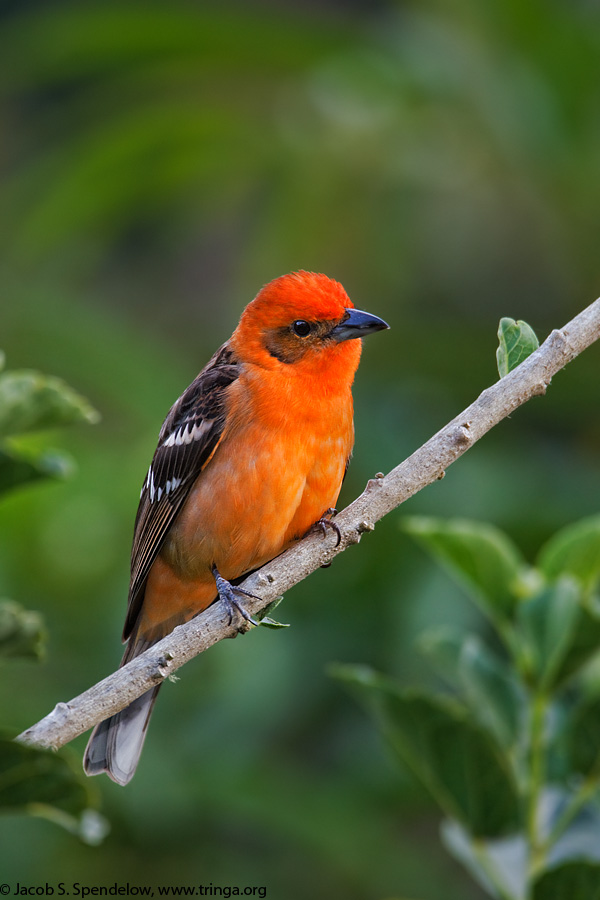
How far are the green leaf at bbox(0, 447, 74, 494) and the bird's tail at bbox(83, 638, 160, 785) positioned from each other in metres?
1.66

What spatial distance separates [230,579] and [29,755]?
2057mm

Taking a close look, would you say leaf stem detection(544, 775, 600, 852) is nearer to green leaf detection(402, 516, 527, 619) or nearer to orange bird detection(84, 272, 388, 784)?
green leaf detection(402, 516, 527, 619)

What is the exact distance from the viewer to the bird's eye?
428 centimetres

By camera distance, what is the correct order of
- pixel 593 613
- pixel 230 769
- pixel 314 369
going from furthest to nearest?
pixel 230 769, pixel 314 369, pixel 593 613

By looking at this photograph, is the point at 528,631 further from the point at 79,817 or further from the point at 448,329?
the point at 448,329

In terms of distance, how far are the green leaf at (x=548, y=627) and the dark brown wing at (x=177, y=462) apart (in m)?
1.60

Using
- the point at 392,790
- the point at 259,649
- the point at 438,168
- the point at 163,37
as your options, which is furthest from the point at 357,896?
the point at 163,37

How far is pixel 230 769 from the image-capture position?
464cm

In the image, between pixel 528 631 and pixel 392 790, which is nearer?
pixel 528 631

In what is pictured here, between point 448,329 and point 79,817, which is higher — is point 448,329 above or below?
above

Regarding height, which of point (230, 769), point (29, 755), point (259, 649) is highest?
point (259, 649)

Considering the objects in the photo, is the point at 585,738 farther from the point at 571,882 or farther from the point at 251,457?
the point at 251,457

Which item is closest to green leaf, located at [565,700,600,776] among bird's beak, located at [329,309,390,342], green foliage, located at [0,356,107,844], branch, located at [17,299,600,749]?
branch, located at [17,299,600,749]

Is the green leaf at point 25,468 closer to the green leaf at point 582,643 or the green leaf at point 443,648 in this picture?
the green leaf at point 443,648
